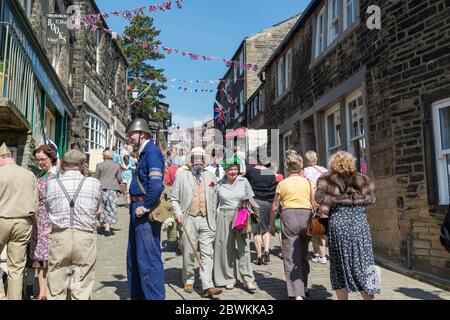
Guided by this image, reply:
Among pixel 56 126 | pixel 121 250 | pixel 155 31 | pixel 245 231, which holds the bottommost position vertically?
pixel 121 250

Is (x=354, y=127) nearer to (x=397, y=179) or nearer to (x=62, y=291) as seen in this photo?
(x=397, y=179)

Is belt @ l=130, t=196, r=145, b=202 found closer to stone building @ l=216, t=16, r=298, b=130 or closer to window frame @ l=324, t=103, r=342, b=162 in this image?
window frame @ l=324, t=103, r=342, b=162

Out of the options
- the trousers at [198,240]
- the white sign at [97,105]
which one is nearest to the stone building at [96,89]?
the white sign at [97,105]

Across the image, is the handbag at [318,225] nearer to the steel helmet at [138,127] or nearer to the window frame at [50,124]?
the steel helmet at [138,127]

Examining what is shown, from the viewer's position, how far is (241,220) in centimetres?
552

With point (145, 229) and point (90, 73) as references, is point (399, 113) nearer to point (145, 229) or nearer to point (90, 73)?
point (145, 229)

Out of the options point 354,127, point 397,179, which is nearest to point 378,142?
point 397,179

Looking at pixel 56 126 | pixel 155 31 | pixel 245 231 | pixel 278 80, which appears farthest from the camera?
pixel 155 31

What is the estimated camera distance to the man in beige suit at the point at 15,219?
427cm

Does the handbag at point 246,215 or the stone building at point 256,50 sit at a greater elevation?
the stone building at point 256,50

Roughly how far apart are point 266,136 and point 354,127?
737 centimetres

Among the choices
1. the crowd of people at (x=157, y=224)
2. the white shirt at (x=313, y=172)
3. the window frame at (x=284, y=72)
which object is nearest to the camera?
the crowd of people at (x=157, y=224)

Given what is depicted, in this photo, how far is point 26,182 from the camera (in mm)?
4445

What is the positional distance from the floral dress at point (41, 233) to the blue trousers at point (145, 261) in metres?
1.06
